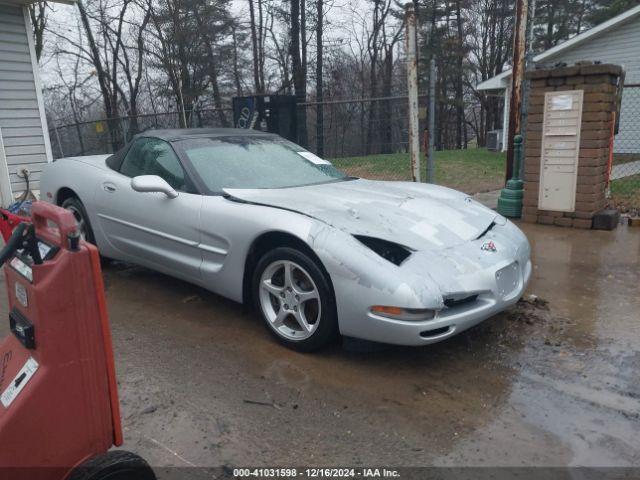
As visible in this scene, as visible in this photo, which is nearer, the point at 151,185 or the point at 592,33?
the point at 151,185

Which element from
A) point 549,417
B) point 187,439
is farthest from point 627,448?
point 187,439

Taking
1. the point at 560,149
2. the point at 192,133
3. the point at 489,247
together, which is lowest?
the point at 489,247

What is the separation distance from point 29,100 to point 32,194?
152cm

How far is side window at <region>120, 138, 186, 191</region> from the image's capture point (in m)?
4.02

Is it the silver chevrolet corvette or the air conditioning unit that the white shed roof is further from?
the silver chevrolet corvette

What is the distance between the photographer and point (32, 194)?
8.62 m

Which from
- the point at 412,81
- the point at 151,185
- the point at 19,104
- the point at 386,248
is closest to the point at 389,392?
the point at 386,248

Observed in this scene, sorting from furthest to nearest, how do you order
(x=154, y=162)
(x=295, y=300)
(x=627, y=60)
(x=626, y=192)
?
(x=627, y=60) → (x=626, y=192) → (x=154, y=162) → (x=295, y=300)

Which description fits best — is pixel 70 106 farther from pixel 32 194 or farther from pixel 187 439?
pixel 187 439

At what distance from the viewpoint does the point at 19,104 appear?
8.44m

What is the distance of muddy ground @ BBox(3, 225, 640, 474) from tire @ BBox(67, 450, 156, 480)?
1.62ft

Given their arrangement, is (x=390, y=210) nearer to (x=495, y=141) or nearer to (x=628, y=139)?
(x=628, y=139)

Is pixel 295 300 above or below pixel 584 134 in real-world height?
below

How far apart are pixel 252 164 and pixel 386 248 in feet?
5.21
